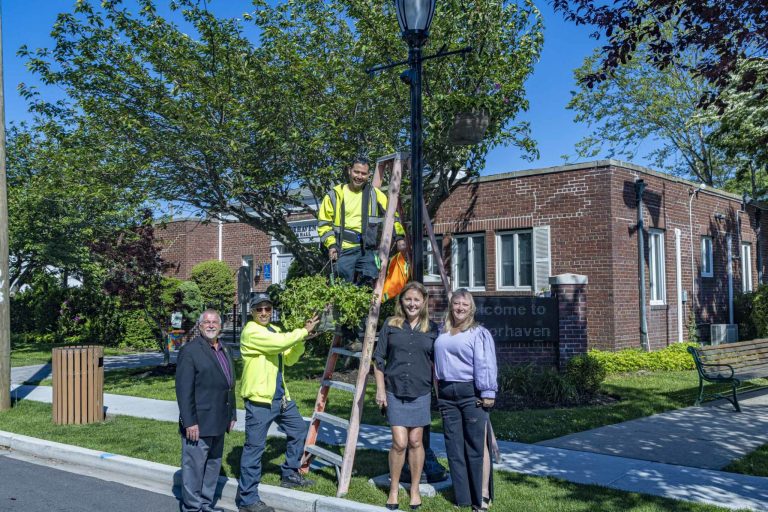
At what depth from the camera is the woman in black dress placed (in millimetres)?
5984

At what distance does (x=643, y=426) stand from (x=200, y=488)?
5.89 meters

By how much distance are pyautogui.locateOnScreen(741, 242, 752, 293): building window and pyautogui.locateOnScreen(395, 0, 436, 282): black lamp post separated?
18238 mm

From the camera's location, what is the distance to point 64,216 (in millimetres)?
22312

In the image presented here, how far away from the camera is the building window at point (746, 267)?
21688 millimetres

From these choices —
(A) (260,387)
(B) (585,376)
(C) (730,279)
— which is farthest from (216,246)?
(A) (260,387)

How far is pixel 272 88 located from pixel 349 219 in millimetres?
7067

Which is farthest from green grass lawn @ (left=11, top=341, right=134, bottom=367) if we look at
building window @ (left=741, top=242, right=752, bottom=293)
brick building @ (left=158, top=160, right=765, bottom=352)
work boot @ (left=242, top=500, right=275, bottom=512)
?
building window @ (left=741, top=242, right=752, bottom=293)

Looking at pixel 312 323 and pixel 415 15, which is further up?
pixel 415 15

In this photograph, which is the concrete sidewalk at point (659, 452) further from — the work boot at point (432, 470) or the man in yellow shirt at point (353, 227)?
the man in yellow shirt at point (353, 227)

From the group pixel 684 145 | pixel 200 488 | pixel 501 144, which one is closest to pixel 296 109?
pixel 501 144

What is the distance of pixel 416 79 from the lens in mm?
6668

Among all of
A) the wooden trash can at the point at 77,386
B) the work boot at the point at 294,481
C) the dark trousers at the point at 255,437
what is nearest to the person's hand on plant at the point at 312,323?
the dark trousers at the point at 255,437

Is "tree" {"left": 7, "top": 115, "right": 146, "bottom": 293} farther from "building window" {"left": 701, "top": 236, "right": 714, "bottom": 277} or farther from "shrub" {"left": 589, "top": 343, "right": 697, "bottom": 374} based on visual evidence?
"building window" {"left": 701, "top": 236, "right": 714, "bottom": 277}

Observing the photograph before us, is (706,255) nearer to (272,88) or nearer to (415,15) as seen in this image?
(272,88)
